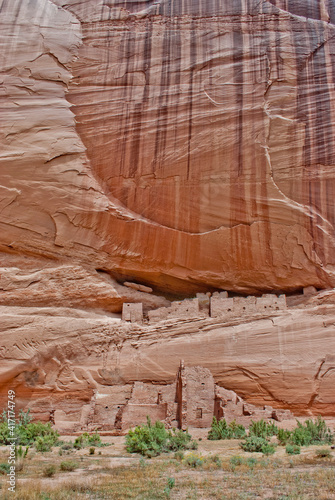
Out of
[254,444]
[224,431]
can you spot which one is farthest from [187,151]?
[254,444]

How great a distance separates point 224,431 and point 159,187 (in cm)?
683

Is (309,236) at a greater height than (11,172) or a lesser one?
lesser

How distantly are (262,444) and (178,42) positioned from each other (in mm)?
11350

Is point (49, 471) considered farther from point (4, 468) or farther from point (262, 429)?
point (262, 429)

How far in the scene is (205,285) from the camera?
15.0 m

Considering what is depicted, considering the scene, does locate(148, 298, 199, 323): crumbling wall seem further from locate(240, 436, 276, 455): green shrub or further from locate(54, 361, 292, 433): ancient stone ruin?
locate(240, 436, 276, 455): green shrub

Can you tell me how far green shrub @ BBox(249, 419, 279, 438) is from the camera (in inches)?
408

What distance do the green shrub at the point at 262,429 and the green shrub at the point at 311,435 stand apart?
47cm

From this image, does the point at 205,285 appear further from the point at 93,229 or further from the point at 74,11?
the point at 74,11

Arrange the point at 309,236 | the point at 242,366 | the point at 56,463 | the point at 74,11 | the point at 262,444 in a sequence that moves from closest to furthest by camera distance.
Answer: the point at 56,463 → the point at 262,444 → the point at 242,366 → the point at 309,236 → the point at 74,11

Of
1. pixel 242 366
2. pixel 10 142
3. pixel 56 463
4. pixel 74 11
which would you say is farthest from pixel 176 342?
pixel 74 11

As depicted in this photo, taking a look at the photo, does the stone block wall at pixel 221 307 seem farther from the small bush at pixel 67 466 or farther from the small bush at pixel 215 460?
the small bush at pixel 67 466

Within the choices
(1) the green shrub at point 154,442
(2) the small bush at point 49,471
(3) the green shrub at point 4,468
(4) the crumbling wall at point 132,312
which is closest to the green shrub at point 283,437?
(1) the green shrub at point 154,442

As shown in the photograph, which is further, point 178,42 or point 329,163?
point 178,42
